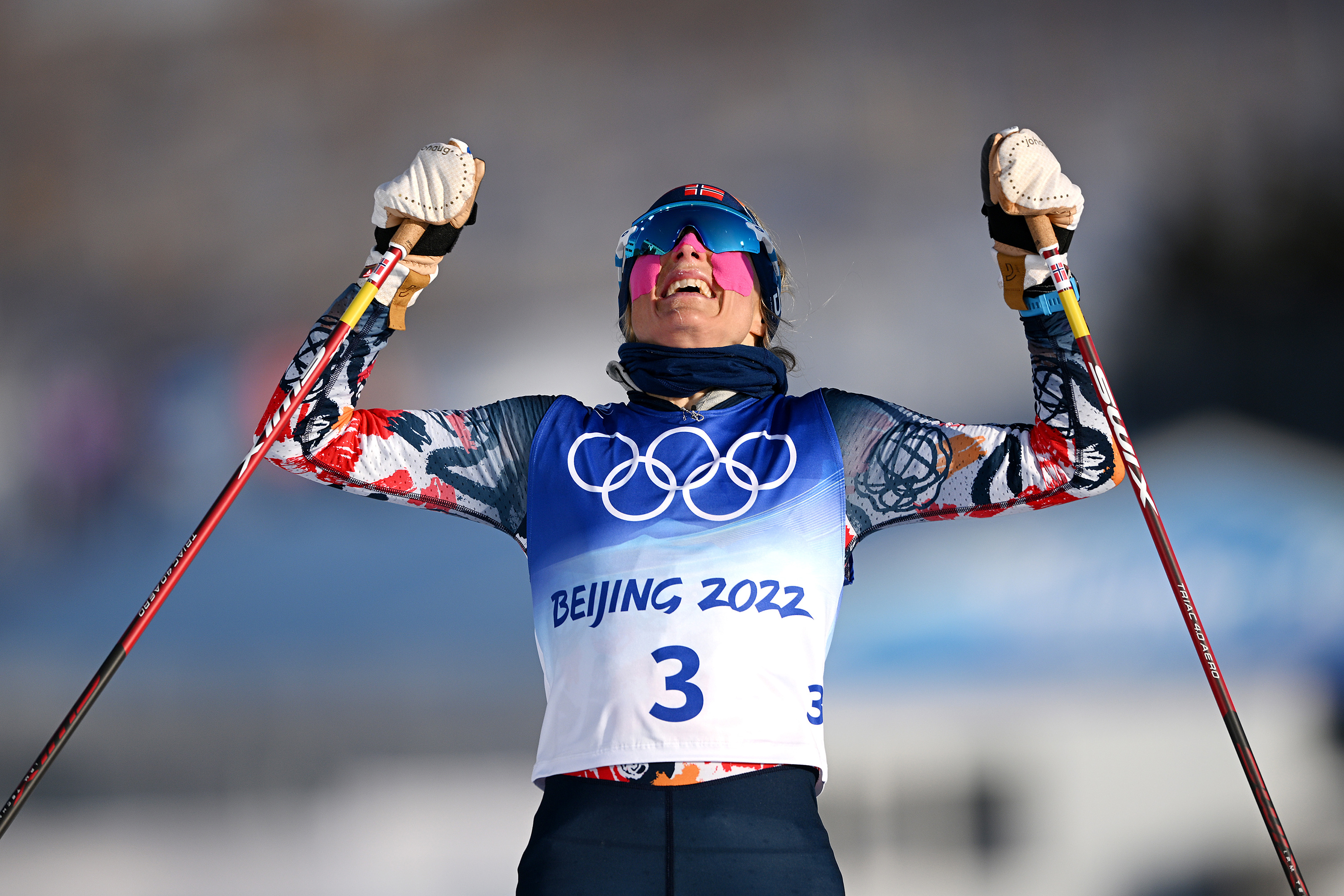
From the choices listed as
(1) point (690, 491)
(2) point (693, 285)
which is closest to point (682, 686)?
(1) point (690, 491)

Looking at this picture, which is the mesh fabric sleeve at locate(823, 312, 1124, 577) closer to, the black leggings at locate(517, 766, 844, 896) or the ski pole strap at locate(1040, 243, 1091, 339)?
the ski pole strap at locate(1040, 243, 1091, 339)

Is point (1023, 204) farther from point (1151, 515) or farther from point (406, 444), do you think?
point (406, 444)

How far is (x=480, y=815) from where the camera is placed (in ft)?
9.40

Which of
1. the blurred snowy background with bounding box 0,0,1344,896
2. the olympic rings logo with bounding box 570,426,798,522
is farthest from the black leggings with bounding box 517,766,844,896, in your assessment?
the blurred snowy background with bounding box 0,0,1344,896

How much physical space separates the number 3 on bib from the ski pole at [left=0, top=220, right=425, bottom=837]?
0.64 metres

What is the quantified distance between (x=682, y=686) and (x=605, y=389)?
67.2 inches

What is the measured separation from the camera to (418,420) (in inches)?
70.0

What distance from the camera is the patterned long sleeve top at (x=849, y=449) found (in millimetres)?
1683

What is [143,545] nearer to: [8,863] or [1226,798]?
[8,863]

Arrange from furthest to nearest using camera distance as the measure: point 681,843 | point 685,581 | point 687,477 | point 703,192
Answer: point 703,192 → point 687,477 → point 685,581 → point 681,843

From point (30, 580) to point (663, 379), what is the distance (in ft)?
6.97

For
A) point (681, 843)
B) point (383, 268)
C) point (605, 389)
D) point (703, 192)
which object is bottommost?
point (681, 843)

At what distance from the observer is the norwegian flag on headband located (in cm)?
198

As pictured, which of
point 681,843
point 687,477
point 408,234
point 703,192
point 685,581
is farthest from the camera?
point 703,192
